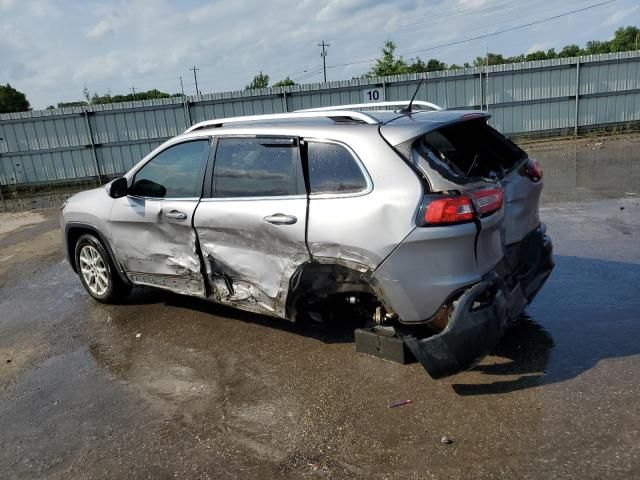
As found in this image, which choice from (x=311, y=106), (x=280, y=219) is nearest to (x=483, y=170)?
(x=280, y=219)

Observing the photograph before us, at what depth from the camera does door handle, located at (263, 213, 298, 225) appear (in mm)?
3592

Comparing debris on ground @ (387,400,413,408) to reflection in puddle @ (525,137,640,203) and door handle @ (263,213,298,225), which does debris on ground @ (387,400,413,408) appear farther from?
reflection in puddle @ (525,137,640,203)

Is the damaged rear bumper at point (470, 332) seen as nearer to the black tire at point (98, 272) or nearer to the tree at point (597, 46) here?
the black tire at point (98, 272)

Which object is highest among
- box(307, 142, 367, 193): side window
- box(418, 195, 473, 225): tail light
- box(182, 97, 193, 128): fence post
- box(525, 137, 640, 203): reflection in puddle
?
box(182, 97, 193, 128): fence post

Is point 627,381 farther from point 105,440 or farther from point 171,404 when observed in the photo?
point 105,440

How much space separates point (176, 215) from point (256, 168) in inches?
35.0

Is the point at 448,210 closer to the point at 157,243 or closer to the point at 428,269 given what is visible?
the point at 428,269

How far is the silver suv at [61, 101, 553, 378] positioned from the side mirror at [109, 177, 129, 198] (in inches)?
0.4

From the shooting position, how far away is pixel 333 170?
138 inches

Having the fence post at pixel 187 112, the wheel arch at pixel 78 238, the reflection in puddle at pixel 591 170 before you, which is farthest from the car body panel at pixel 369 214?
the fence post at pixel 187 112

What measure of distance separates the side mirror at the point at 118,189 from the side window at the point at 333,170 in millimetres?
2045

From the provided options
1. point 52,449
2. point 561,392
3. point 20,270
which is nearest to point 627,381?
point 561,392

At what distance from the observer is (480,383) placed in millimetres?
3393

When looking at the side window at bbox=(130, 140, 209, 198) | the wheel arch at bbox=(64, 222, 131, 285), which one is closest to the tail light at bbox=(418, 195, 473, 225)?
the side window at bbox=(130, 140, 209, 198)
